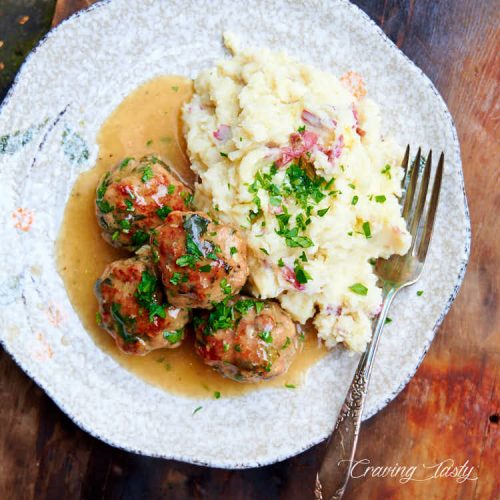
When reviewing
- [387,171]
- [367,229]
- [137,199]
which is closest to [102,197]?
[137,199]

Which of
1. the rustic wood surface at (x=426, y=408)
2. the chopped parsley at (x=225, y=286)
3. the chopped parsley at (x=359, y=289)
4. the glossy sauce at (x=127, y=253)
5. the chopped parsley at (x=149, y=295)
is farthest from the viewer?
the rustic wood surface at (x=426, y=408)

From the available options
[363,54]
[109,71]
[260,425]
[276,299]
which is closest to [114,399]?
[260,425]

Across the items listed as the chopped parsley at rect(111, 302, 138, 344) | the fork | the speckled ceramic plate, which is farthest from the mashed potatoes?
the chopped parsley at rect(111, 302, 138, 344)

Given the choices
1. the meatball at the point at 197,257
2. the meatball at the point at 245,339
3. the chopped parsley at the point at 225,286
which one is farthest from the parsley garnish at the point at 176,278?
the meatball at the point at 245,339

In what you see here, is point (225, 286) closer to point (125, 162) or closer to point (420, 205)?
point (125, 162)

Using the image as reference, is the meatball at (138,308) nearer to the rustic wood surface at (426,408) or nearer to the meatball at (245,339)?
the meatball at (245,339)

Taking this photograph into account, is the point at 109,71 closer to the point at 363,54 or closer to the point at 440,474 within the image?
the point at 363,54
